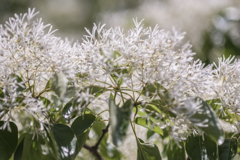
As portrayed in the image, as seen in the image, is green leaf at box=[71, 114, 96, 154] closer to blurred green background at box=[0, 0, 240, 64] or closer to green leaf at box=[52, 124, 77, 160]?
green leaf at box=[52, 124, 77, 160]

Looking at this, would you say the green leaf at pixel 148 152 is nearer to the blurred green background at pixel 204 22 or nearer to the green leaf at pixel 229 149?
the green leaf at pixel 229 149

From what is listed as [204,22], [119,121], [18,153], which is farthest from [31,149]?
[204,22]

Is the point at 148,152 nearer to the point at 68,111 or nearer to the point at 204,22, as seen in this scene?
the point at 68,111

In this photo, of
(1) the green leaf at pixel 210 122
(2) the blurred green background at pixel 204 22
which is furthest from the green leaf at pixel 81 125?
(2) the blurred green background at pixel 204 22

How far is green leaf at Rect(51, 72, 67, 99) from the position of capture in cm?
20

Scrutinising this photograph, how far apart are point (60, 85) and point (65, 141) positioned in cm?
6

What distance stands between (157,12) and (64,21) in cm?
154

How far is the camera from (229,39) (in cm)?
91

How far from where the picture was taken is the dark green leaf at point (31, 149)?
0.25 meters

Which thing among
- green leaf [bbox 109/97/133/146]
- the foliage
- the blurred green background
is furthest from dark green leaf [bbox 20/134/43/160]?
the blurred green background

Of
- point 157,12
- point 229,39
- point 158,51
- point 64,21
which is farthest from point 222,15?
point 64,21

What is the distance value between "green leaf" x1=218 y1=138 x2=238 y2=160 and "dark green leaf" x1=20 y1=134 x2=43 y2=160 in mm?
200

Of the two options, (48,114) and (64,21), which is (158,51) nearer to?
→ (48,114)

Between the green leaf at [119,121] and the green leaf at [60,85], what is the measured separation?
42mm
